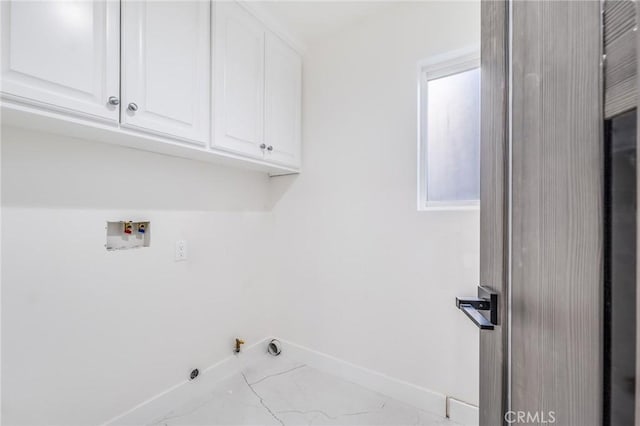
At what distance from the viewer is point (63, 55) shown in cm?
92

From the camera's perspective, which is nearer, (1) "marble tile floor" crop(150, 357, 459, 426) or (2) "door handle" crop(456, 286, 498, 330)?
(2) "door handle" crop(456, 286, 498, 330)

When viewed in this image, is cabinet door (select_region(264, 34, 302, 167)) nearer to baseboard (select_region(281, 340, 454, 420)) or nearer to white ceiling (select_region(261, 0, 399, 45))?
white ceiling (select_region(261, 0, 399, 45))

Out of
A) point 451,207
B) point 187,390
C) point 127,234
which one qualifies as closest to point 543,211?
point 451,207

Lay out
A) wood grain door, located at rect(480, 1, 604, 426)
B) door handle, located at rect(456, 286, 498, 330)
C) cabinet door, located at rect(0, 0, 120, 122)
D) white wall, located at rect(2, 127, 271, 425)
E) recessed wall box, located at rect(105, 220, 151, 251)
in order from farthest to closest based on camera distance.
A: recessed wall box, located at rect(105, 220, 151, 251), white wall, located at rect(2, 127, 271, 425), cabinet door, located at rect(0, 0, 120, 122), door handle, located at rect(456, 286, 498, 330), wood grain door, located at rect(480, 1, 604, 426)

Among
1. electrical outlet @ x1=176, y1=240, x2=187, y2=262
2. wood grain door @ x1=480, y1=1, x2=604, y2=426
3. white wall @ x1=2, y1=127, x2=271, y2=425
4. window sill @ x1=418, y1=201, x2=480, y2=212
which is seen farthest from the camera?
electrical outlet @ x1=176, y1=240, x2=187, y2=262

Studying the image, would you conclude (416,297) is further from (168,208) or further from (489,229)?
(168,208)

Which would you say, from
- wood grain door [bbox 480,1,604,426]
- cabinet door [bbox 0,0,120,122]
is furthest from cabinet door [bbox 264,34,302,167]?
wood grain door [bbox 480,1,604,426]

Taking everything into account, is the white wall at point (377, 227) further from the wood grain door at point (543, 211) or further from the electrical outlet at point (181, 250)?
the wood grain door at point (543, 211)

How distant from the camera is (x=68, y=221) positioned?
118cm

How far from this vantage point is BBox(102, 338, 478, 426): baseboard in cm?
142

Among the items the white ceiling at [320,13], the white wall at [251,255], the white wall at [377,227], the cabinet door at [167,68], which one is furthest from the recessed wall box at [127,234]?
the white ceiling at [320,13]

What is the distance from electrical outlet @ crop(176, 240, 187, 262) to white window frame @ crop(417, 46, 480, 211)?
1.46 m

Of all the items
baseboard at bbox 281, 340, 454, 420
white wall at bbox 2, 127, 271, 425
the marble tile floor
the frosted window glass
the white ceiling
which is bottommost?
the marble tile floor

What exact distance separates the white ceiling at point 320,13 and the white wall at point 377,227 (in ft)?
0.21
